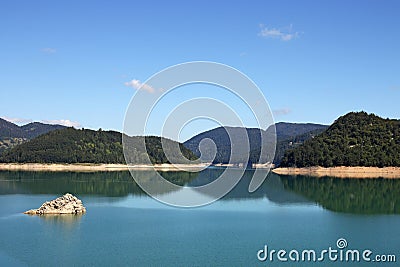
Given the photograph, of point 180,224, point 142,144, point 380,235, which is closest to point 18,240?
point 180,224

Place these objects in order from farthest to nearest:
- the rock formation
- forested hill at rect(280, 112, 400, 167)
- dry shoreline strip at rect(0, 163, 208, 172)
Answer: dry shoreline strip at rect(0, 163, 208, 172), forested hill at rect(280, 112, 400, 167), the rock formation

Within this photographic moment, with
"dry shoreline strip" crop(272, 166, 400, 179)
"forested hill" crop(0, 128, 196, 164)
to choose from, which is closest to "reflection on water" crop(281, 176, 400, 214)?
"dry shoreline strip" crop(272, 166, 400, 179)

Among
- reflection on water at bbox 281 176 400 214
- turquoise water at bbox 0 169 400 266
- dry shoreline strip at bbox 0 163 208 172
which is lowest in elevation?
turquoise water at bbox 0 169 400 266

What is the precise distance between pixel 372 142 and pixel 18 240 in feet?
283

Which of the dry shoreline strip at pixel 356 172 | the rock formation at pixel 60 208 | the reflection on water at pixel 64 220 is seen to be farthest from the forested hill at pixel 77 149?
the reflection on water at pixel 64 220

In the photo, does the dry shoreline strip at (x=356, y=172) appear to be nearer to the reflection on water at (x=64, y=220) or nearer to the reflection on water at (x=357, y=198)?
the reflection on water at (x=357, y=198)

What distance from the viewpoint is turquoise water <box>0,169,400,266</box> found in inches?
880

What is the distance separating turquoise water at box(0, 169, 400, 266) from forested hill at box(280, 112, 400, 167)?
4574 cm

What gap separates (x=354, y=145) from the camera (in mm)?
99000

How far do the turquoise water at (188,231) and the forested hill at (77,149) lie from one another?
73354 mm

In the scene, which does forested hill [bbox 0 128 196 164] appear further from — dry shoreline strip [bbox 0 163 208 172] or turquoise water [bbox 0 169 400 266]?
turquoise water [bbox 0 169 400 266]

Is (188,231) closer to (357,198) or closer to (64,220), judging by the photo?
(64,220)

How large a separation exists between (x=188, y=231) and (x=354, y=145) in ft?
254

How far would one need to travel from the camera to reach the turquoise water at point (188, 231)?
22.4m
